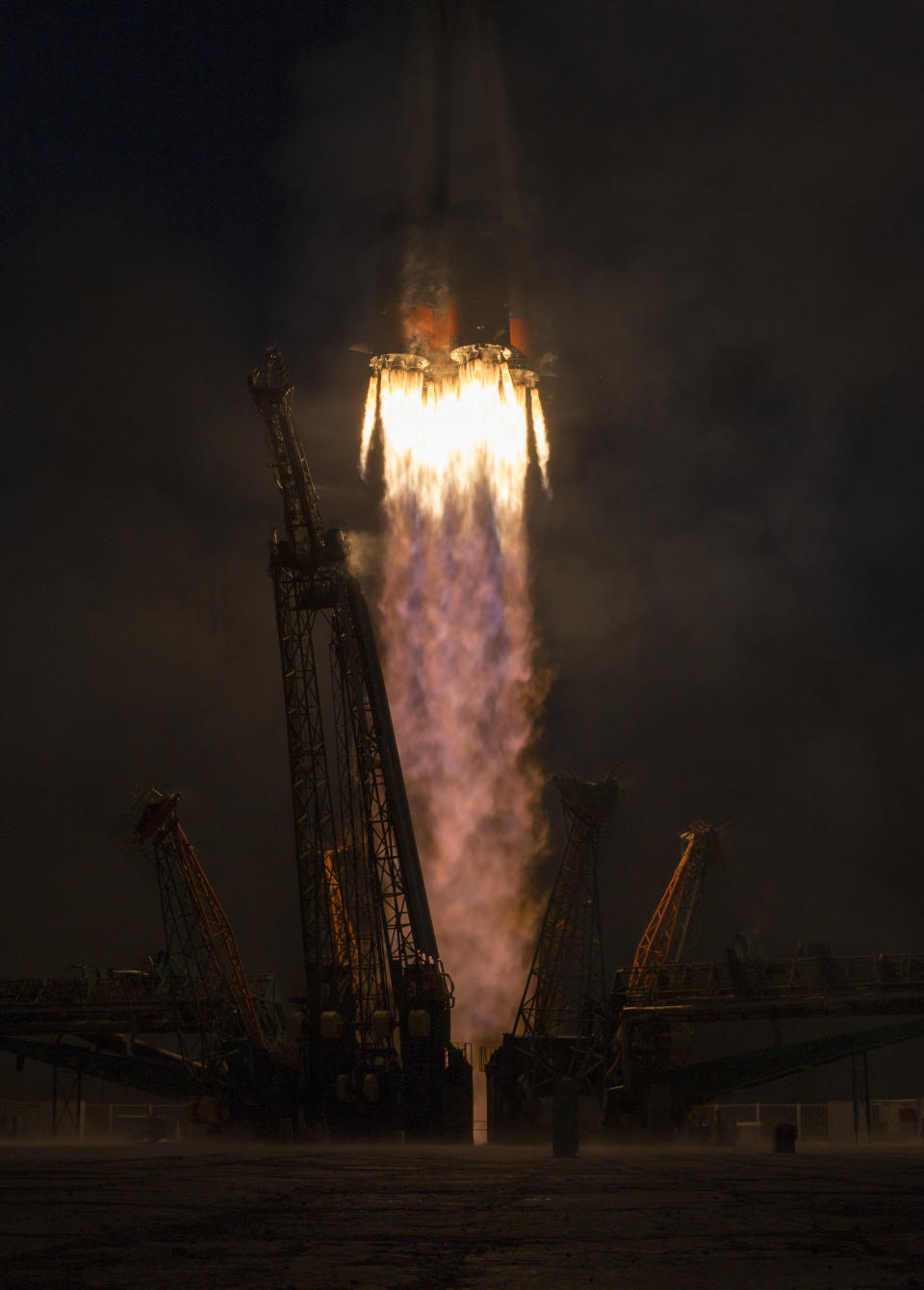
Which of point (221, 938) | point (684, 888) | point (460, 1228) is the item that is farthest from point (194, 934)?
point (460, 1228)

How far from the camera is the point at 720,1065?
2785 inches

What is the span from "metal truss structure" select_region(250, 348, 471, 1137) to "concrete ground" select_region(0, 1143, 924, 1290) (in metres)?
33.2

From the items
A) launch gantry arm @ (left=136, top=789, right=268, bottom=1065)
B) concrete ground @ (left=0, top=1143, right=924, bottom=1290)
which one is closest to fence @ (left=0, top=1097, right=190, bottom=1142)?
launch gantry arm @ (left=136, top=789, right=268, bottom=1065)

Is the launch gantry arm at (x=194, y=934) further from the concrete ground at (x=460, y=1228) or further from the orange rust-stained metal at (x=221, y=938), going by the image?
the concrete ground at (x=460, y=1228)

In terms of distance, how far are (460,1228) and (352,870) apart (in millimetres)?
58884

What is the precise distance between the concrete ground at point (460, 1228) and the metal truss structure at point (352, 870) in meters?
33.2

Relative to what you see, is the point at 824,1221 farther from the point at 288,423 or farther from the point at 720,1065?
the point at 288,423

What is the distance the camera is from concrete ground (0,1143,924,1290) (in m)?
16.5

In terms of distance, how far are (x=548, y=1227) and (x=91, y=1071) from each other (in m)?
61.3

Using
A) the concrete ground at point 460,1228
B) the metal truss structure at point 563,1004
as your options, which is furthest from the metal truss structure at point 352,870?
the concrete ground at point 460,1228

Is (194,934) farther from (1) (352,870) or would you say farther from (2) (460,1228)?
(2) (460,1228)

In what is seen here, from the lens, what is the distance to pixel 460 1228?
72.4 feet

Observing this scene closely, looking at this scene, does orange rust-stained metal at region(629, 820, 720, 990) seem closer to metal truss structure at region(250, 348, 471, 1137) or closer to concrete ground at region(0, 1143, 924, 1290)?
metal truss structure at region(250, 348, 471, 1137)

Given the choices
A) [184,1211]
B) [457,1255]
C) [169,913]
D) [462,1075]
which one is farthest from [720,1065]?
[457,1255]
